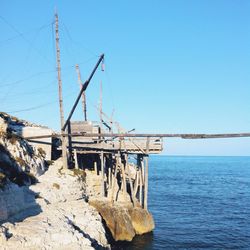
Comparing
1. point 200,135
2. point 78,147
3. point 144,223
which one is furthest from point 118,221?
point 200,135

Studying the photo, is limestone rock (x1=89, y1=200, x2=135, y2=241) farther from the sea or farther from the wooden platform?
the wooden platform

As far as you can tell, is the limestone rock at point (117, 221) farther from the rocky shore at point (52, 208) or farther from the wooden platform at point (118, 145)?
the wooden platform at point (118, 145)

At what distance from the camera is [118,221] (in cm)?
3067

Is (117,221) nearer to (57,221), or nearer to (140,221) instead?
(140,221)

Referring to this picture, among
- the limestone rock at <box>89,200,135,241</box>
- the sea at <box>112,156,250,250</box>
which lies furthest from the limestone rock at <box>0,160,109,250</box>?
the sea at <box>112,156,250,250</box>

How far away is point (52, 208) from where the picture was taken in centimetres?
2483

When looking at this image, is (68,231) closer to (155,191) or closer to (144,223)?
(144,223)

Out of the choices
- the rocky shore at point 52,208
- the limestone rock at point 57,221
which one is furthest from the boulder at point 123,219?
the limestone rock at point 57,221

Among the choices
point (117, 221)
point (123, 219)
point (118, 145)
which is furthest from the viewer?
point (118, 145)

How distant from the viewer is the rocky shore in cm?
1959

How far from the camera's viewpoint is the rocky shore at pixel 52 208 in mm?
19594

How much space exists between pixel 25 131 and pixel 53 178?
7.66m

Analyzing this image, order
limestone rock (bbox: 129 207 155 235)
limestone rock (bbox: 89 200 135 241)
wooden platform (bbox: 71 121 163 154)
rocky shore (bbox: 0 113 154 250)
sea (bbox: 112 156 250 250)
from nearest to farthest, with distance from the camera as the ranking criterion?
rocky shore (bbox: 0 113 154 250) → limestone rock (bbox: 89 200 135 241) → sea (bbox: 112 156 250 250) → limestone rock (bbox: 129 207 155 235) → wooden platform (bbox: 71 121 163 154)

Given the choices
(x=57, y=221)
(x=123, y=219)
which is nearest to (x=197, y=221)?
(x=123, y=219)
